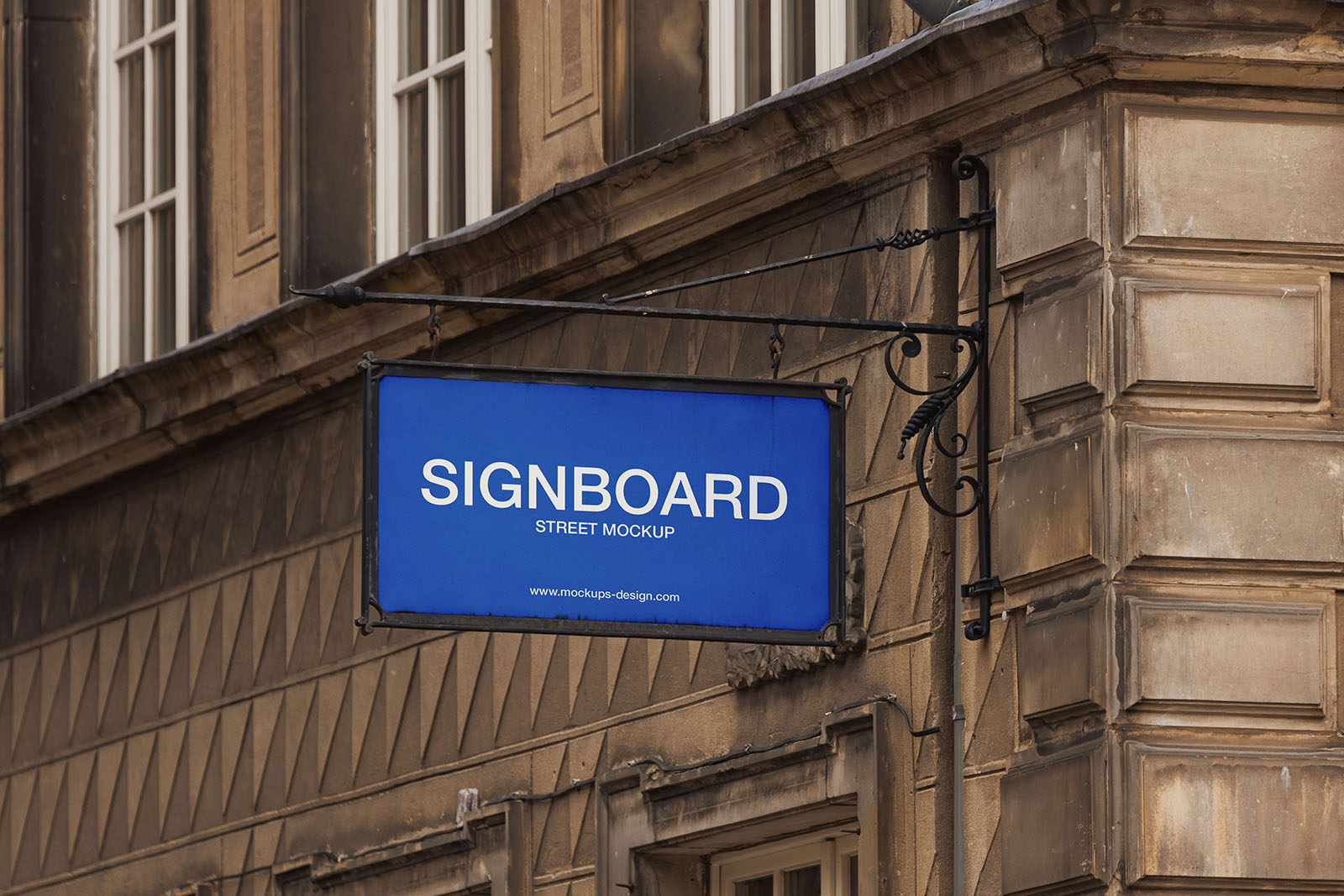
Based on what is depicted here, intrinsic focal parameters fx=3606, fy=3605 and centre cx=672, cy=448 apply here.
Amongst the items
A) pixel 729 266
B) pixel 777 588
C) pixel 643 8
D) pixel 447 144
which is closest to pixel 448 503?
pixel 777 588

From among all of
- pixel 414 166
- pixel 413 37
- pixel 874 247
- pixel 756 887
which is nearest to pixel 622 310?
pixel 874 247

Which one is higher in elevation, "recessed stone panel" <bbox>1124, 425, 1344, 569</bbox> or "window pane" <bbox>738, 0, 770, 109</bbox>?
"window pane" <bbox>738, 0, 770, 109</bbox>

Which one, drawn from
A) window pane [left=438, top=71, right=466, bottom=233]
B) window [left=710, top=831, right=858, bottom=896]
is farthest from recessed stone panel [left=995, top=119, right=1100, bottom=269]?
window pane [left=438, top=71, right=466, bottom=233]

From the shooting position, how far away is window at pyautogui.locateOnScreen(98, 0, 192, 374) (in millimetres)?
17750

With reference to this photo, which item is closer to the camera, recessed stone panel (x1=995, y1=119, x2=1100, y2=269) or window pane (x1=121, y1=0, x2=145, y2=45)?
recessed stone panel (x1=995, y1=119, x2=1100, y2=269)

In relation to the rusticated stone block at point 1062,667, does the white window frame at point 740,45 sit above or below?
above

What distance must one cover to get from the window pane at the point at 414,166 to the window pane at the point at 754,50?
2394mm

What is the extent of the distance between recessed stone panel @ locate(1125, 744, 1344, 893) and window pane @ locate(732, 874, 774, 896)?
2474 mm

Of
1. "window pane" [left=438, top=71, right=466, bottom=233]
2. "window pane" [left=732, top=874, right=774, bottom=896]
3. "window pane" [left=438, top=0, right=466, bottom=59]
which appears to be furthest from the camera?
"window pane" [left=438, top=0, right=466, bottom=59]

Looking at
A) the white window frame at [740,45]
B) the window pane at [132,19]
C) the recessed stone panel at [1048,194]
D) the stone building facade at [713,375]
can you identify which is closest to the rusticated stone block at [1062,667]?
the stone building facade at [713,375]

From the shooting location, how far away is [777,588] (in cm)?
1148

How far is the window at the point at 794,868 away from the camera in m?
12.9

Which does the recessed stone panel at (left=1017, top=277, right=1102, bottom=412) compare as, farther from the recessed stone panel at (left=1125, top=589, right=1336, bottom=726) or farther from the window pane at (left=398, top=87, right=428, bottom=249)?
the window pane at (left=398, top=87, right=428, bottom=249)

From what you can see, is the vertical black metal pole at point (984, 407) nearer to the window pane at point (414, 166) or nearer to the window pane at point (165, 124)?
the window pane at point (414, 166)
